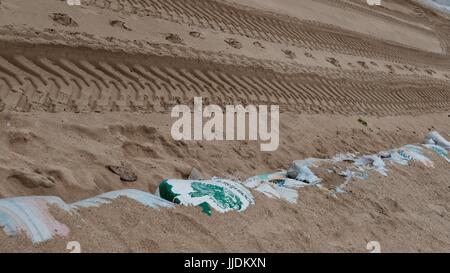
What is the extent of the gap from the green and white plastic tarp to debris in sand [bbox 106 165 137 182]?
0.40 metres

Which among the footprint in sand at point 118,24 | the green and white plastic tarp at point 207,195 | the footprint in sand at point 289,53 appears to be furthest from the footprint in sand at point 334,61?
the green and white plastic tarp at point 207,195

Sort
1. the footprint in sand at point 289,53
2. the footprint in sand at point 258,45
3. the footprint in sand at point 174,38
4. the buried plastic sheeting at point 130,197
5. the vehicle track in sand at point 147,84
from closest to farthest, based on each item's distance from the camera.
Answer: the buried plastic sheeting at point 130,197 → the vehicle track in sand at point 147,84 → the footprint in sand at point 174,38 → the footprint in sand at point 258,45 → the footprint in sand at point 289,53

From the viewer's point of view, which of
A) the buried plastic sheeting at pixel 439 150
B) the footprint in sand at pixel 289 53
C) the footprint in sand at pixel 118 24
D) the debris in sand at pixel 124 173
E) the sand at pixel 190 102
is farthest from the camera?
the footprint in sand at pixel 289 53

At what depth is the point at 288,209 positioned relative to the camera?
3703 mm

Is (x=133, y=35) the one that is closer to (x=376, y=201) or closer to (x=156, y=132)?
(x=156, y=132)

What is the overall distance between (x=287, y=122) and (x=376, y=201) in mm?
1839

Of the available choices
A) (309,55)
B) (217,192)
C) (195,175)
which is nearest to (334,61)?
(309,55)

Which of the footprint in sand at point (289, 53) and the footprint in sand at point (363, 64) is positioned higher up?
the footprint in sand at point (289, 53)

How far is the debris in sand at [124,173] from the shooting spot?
3.80 metres

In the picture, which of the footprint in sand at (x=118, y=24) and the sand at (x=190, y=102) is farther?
the footprint in sand at (x=118, y=24)

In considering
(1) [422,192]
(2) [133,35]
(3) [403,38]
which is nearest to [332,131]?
(1) [422,192]

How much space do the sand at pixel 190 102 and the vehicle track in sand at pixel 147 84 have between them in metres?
0.02

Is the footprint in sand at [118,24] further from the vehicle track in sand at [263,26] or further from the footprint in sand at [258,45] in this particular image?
the footprint in sand at [258,45]

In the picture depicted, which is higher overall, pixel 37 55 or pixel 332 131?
pixel 37 55
